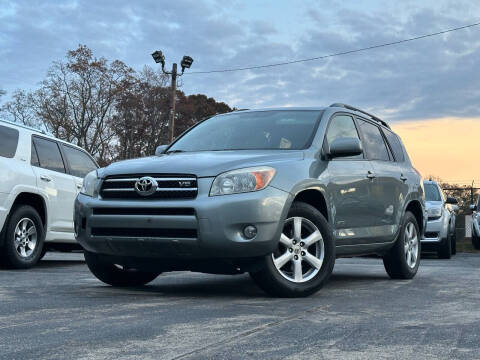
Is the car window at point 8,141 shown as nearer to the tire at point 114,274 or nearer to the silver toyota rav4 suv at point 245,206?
the silver toyota rav4 suv at point 245,206

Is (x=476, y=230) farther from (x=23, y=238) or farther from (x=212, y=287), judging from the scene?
(x=212, y=287)

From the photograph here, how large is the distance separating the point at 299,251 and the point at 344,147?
Result: 114 cm

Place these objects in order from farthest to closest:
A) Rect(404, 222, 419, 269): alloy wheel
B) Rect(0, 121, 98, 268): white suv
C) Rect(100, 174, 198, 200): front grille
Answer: Rect(0, 121, 98, 268): white suv < Rect(404, 222, 419, 269): alloy wheel < Rect(100, 174, 198, 200): front grille

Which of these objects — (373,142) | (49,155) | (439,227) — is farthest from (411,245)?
(439,227)

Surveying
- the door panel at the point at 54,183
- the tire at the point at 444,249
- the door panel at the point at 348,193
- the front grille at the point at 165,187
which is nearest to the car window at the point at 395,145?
the door panel at the point at 348,193

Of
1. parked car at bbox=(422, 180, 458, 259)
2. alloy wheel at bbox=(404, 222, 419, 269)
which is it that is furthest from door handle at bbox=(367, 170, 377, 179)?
parked car at bbox=(422, 180, 458, 259)

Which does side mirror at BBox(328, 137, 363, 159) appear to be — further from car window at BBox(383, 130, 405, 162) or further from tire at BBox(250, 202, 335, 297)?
car window at BBox(383, 130, 405, 162)

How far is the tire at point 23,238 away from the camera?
9.05 metres

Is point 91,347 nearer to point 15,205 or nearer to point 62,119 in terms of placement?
point 15,205

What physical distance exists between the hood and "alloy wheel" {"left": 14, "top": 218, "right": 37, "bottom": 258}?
3492 millimetres

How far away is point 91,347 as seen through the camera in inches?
145

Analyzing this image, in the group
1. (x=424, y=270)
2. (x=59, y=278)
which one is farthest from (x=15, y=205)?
Answer: (x=424, y=270)

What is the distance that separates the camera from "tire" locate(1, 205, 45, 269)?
9047 mm

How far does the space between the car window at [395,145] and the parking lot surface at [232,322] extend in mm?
1995
